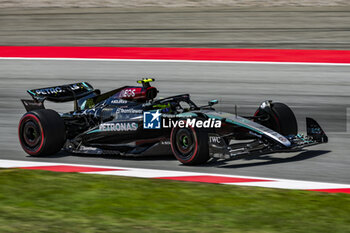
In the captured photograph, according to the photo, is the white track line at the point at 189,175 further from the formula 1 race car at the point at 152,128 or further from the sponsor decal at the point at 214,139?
the sponsor decal at the point at 214,139

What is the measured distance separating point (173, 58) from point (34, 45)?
5067 mm

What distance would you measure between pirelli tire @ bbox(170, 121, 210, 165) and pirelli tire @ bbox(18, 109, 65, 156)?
1.74 m

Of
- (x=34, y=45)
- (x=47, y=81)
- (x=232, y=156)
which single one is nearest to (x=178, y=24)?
(x=34, y=45)

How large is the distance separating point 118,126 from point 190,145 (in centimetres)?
125

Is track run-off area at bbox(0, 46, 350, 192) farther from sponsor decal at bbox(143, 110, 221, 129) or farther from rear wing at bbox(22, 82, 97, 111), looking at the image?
rear wing at bbox(22, 82, 97, 111)

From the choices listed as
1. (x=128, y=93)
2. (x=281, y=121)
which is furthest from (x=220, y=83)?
(x=281, y=121)

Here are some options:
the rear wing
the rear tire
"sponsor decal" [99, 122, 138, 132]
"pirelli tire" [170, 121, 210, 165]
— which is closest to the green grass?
"pirelli tire" [170, 121, 210, 165]

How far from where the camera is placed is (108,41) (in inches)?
781

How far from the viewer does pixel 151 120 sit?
8.83 metres

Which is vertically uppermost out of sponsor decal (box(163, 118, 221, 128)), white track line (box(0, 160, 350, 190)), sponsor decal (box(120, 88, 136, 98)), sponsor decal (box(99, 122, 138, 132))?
sponsor decal (box(120, 88, 136, 98))

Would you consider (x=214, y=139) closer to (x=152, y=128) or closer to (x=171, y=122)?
(x=171, y=122)

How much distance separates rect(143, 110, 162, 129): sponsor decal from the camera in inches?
346

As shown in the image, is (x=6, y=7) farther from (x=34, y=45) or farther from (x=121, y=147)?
(x=121, y=147)

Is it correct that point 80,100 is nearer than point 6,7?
Yes
